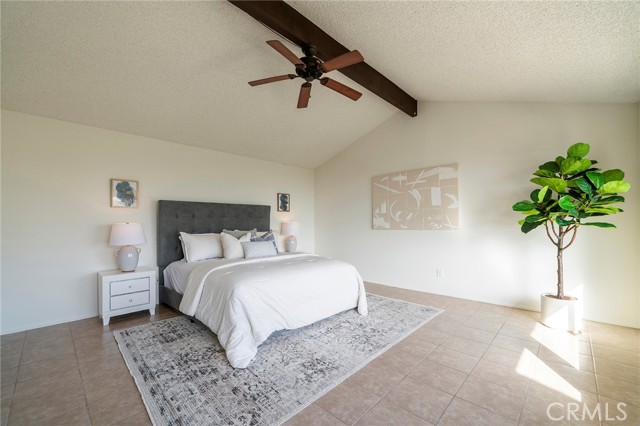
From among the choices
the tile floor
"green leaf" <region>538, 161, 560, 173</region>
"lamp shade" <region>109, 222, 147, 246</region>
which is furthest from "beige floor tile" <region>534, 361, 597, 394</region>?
"lamp shade" <region>109, 222, 147, 246</region>

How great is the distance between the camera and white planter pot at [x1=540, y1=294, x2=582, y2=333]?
111 inches

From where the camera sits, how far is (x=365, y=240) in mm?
5309

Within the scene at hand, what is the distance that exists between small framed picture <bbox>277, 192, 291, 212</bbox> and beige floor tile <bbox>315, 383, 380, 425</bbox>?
4.09 meters

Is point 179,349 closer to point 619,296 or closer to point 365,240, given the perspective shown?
point 365,240

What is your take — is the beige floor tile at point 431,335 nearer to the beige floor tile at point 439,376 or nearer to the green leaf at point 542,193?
the beige floor tile at point 439,376

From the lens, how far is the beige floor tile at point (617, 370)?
2.03 meters

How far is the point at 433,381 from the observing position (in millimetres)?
1993

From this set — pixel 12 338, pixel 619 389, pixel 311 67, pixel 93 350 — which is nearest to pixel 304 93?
pixel 311 67

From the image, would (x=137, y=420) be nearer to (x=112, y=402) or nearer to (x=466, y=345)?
(x=112, y=402)

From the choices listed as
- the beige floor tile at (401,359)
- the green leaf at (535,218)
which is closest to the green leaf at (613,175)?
the green leaf at (535,218)

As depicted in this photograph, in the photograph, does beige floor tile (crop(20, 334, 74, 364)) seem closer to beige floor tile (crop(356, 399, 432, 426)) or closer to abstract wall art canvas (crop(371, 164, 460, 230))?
beige floor tile (crop(356, 399, 432, 426))

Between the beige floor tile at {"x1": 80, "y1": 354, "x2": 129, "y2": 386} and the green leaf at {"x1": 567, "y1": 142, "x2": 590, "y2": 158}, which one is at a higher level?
the green leaf at {"x1": 567, "y1": 142, "x2": 590, "y2": 158}

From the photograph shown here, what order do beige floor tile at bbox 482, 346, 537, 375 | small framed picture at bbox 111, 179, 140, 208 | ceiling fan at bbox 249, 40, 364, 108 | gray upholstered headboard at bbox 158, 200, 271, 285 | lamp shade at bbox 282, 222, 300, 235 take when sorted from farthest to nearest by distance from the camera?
lamp shade at bbox 282, 222, 300, 235 → gray upholstered headboard at bbox 158, 200, 271, 285 → small framed picture at bbox 111, 179, 140, 208 → ceiling fan at bbox 249, 40, 364, 108 → beige floor tile at bbox 482, 346, 537, 375

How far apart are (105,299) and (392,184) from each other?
4480 mm
